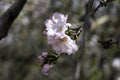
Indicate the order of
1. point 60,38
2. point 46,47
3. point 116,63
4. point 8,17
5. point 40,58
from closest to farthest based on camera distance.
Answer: point 60,38, point 40,58, point 8,17, point 46,47, point 116,63

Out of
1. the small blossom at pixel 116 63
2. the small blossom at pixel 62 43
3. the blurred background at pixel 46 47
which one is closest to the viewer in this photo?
the small blossom at pixel 62 43

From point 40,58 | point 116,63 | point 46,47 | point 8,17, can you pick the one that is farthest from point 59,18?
point 116,63

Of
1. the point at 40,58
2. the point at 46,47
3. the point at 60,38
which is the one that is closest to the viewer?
the point at 60,38

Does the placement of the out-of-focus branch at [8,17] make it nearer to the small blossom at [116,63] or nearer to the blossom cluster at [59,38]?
the blossom cluster at [59,38]

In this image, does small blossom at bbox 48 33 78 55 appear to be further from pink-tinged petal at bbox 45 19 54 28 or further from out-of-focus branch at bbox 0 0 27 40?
out-of-focus branch at bbox 0 0 27 40

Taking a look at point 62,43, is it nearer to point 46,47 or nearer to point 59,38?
point 59,38

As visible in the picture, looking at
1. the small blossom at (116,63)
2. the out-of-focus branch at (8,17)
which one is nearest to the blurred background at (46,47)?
the small blossom at (116,63)
